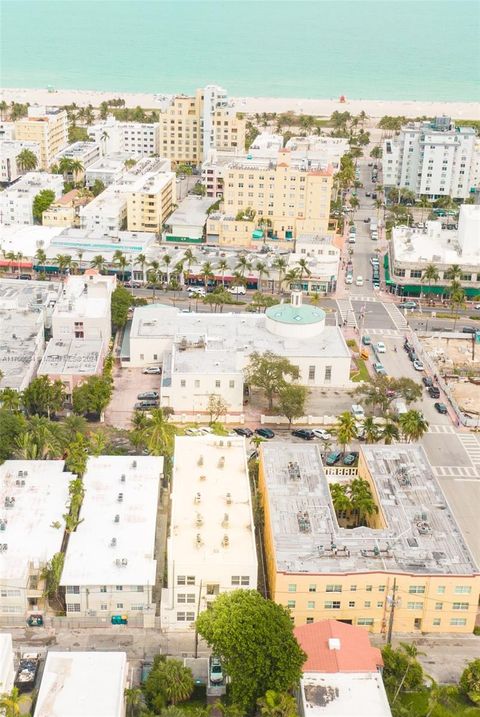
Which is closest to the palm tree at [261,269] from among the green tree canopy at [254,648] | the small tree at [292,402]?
the small tree at [292,402]

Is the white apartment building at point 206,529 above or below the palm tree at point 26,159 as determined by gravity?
below

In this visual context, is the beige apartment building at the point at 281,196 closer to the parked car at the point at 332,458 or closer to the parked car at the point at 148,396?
the parked car at the point at 148,396

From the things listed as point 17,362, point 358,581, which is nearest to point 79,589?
point 358,581

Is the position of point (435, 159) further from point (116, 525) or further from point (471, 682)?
point (471, 682)

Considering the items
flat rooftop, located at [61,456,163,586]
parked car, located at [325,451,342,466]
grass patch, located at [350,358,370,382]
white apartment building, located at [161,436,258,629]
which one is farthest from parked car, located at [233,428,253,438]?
grass patch, located at [350,358,370,382]

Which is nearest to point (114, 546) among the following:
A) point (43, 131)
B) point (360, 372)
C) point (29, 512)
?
point (29, 512)

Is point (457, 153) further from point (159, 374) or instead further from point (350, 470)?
point (350, 470)
